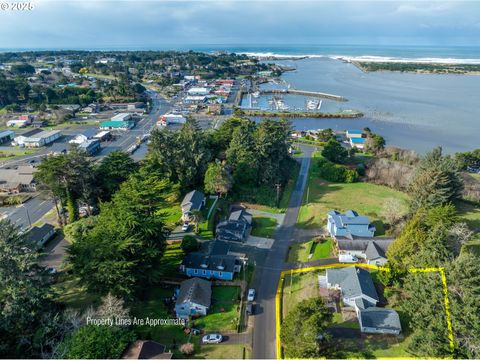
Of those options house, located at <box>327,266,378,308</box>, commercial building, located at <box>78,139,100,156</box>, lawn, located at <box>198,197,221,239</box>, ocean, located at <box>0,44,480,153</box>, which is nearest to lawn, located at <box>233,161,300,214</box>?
lawn, located at <box>198,197,221,239</box>

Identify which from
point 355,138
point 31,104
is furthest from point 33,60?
point 355,138

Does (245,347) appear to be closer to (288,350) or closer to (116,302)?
(288,350)

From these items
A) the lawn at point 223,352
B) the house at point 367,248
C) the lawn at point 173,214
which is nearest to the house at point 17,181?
the lawn at point 173,214

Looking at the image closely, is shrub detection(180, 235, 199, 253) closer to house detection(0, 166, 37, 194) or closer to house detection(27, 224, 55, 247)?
house detection(27, 224, 55, 247)

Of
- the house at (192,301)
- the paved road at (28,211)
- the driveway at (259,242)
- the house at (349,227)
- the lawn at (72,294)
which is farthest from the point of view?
the paved road at (28,211)

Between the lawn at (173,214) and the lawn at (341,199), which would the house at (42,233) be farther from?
the lawn at (341,199)
